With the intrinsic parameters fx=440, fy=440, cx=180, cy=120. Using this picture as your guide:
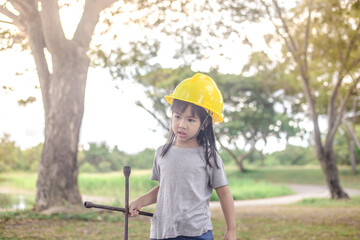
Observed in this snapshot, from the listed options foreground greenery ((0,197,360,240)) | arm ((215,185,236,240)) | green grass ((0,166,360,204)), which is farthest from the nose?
green grass ((0,166,360,204))

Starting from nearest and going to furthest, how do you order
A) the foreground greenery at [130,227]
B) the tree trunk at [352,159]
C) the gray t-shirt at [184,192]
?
the gray t-shirt at [184,192] < the foreground greenery at [130,227] < the tree trunk at [352,159]

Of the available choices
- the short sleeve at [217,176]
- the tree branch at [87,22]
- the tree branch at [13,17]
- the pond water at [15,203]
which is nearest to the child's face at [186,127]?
the short sleeve at [217,176]

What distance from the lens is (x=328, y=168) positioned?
562 inches

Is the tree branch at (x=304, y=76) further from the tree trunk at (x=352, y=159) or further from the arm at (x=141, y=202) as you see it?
the tree trunk at (x=352, y=159)

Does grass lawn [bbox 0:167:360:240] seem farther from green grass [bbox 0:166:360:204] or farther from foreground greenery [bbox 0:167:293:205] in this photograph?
foreground greenery [bbox 0:167:293:205]

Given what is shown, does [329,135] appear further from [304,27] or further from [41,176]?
[41,176]

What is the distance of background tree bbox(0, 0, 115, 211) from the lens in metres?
7.77

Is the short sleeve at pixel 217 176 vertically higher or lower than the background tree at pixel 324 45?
lower

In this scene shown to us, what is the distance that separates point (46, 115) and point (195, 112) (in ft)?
20.1

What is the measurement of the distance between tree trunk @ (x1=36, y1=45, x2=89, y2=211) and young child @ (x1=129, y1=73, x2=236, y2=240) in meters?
5.43

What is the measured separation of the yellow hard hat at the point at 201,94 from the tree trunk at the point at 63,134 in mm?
5590

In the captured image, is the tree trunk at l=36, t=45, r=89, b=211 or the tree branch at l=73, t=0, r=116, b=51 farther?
the tree branch at l=73, t=0, r=116, b=51

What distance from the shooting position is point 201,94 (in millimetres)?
2721

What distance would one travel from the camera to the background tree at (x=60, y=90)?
7773mm
